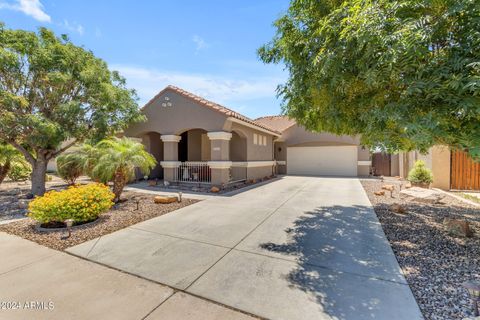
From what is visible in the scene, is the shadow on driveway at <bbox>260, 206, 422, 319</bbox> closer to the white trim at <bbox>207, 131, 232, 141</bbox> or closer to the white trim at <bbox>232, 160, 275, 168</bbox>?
the white trim at <bbox>207, 131, 232, 141</bbox>

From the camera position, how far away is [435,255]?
157 inches

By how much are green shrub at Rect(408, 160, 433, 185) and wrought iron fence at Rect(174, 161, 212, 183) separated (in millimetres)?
10803

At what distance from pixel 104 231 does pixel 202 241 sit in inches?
103

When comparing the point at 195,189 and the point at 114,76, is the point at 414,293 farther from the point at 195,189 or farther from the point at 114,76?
the point at 114,76

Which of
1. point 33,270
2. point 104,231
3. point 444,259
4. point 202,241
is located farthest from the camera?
point 104,231

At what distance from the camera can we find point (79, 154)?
32.3 feet

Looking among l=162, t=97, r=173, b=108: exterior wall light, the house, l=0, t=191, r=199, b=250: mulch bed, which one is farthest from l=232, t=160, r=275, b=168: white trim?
l=0, t=191, r=199, b=250: mulch bed

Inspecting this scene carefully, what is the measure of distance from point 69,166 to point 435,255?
14.4 m

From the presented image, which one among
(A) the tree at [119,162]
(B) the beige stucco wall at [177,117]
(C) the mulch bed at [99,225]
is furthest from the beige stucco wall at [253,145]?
(C) the mulch bed at [99,225]

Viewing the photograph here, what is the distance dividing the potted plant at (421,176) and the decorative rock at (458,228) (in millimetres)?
7020

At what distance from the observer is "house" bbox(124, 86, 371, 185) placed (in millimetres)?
10961

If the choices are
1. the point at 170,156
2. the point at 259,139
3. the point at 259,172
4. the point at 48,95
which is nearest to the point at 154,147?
the point at 170,156

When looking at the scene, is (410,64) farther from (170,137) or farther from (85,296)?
(170,137)

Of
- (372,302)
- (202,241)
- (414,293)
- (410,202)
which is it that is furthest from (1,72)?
(410,202)
